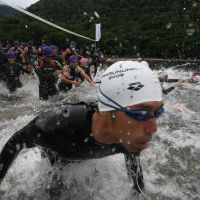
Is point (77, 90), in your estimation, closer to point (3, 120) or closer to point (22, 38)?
point (3, 120)

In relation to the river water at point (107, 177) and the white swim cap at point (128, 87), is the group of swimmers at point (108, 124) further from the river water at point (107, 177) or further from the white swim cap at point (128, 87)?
the river water at point (107, 177)

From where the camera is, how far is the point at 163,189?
11.6 ft

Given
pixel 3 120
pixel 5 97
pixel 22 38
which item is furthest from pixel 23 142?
pixel 22 38

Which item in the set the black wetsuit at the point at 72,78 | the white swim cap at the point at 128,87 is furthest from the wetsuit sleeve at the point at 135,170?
the black wetsuit at the point at 72,78

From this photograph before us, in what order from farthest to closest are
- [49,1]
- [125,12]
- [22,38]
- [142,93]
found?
[49,1], [125,12], [22,38], [142,93]

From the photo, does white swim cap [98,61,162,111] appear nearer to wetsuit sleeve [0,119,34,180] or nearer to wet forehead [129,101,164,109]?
wet forehead [129,101,164,109]

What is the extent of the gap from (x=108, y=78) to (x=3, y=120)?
16.7ft

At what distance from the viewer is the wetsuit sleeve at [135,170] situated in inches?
117

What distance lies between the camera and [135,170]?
3.02 meters

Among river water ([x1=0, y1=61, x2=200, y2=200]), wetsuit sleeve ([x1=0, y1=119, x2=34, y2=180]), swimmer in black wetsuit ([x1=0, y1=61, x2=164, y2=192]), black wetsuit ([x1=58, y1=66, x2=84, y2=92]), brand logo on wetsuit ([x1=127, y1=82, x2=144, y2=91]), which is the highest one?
brand logo on wetsuit ([x1=127, y1=82, x2=144, y2=91])

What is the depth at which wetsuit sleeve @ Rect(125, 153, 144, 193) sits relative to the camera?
2.97 m

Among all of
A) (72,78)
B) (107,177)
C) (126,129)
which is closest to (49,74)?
(72,78)

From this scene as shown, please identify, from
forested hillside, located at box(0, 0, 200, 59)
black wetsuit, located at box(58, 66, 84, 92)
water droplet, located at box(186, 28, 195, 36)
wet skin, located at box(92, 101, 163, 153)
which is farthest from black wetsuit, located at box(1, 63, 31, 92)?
water droplet, located at box(186, 28, 195, 36)

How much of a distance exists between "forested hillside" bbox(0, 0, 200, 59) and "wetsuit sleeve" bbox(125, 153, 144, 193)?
33.3 m
